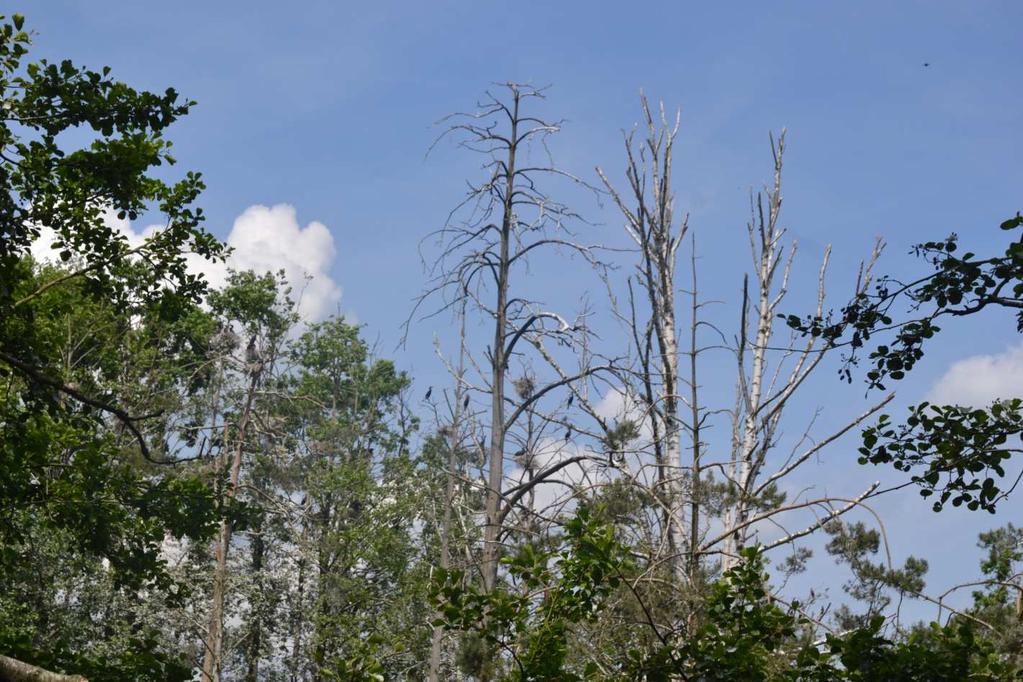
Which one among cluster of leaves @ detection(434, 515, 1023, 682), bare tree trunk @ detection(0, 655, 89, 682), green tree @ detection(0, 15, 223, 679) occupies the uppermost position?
green tree @ detection(0, 15, 223, 679)

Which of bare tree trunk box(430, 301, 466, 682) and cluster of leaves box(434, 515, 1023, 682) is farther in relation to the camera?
bare tree trunk box(430, 301, 466, 682)

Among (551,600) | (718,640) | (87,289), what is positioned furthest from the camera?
(87,289)

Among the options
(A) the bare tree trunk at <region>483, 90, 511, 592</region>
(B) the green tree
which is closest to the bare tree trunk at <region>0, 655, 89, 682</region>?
(B) the green tree

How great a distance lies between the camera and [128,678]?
9.61m

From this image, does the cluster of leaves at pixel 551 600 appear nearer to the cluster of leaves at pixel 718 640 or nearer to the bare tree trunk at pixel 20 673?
the cluster of leaves at pixel 718 640

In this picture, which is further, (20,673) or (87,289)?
(87,289)

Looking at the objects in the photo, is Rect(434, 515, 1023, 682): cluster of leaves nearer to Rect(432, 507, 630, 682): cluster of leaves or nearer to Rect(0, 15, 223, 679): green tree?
Rect(432, 507, 630, 682): cluster of leaves

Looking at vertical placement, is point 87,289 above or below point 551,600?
above

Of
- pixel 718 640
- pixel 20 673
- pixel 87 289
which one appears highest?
pixel 87 289

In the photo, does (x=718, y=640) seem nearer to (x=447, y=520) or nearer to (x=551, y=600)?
(x=551, y=600)

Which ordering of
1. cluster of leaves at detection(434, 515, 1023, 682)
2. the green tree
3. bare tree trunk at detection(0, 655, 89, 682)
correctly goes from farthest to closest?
1. the green tree
2. bare tree trunk at detection(0, 655, 89, 682)
3. cluster of leaves at detection(434, 515, 1023, 682)

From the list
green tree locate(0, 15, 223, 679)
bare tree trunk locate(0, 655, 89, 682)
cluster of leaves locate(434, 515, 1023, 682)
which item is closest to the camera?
cluster of leaves locate(434, 515, 1023, 682)

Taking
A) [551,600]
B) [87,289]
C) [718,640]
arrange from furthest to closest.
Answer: [87,289]
[551,600]
[718,640]

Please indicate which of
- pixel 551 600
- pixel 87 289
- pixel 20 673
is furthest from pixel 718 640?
pixel 87 289
